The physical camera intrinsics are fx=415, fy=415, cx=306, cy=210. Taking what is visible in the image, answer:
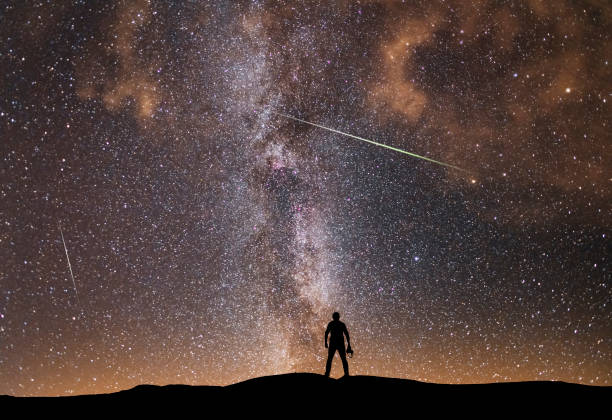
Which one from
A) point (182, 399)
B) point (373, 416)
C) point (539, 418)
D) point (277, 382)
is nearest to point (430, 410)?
point (373, 416)

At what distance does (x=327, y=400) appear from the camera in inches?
313

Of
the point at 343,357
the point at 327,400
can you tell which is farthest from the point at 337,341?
the point at 327,400

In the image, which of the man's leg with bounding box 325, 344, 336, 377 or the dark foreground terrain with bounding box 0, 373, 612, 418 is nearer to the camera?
the dark foreground terrain with bounding box 0, 373, 612, 418

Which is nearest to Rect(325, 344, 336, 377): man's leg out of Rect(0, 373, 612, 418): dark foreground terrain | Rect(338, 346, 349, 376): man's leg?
Rect(338, 346, 349, 376): man's leg

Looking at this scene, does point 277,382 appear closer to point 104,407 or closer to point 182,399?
point 182,399

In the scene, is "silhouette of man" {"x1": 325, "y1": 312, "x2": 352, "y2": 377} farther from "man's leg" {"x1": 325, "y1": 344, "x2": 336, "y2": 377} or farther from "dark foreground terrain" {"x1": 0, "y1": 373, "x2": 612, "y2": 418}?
"dark foreground terrain" {"x1": 0, "y1": 373, "x2": 612, "y2": 418}

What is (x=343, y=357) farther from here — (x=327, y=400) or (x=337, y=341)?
(x=327, y=400)

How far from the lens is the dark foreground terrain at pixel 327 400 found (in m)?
7.63

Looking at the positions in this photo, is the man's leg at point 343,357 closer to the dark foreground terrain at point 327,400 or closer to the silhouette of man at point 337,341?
the silhouette of man at point 337,341

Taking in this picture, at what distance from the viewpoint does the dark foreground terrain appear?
7633 mm

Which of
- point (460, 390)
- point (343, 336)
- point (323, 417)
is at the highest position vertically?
point (343, 336)

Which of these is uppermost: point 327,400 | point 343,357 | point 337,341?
point 337,341

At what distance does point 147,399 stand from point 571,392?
8.72m

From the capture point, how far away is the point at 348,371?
9875mm
